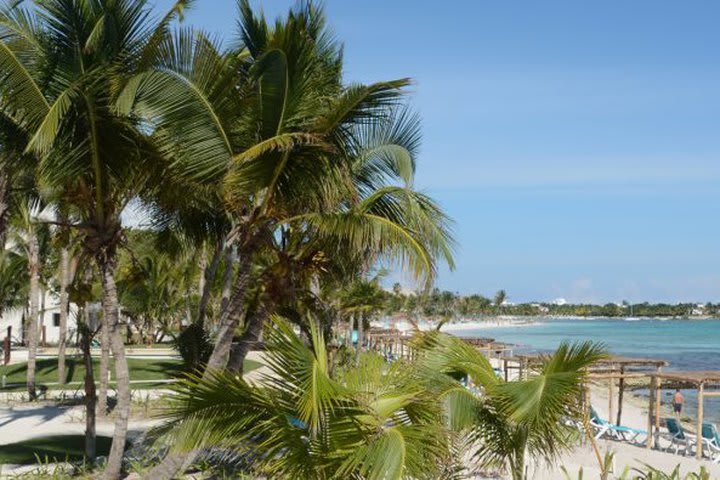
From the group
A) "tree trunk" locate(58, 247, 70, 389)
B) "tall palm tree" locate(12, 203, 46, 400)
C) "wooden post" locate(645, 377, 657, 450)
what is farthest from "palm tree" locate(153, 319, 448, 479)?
"wooden post" locate(645, 377, 657, 450)

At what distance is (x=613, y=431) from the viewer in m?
20.2

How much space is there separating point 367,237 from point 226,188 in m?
1.68

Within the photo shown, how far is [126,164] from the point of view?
944cm

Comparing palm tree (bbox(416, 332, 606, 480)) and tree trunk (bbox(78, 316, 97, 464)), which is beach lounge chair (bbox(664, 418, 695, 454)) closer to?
tree trunk (bbox(78, 316, 97, 464))

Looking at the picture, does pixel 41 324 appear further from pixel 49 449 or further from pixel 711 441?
pixel 711 441

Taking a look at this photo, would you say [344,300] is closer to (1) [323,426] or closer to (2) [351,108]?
(2) [351,108]

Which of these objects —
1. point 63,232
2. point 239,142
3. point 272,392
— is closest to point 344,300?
point 63,232

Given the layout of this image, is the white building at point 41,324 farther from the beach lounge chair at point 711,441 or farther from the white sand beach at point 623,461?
the beach lounge chair at point 711,441

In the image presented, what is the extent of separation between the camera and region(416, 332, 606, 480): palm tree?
5340 millimetres


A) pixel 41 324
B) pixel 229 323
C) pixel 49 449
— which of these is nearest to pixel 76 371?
pixel 49 449

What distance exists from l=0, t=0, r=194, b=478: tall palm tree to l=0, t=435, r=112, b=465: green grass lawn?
3200 millimetres

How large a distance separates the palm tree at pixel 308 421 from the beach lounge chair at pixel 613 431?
15520 mm

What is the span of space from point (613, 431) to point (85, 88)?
16.3 m

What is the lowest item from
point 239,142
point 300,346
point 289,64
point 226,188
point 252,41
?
point 300,346
